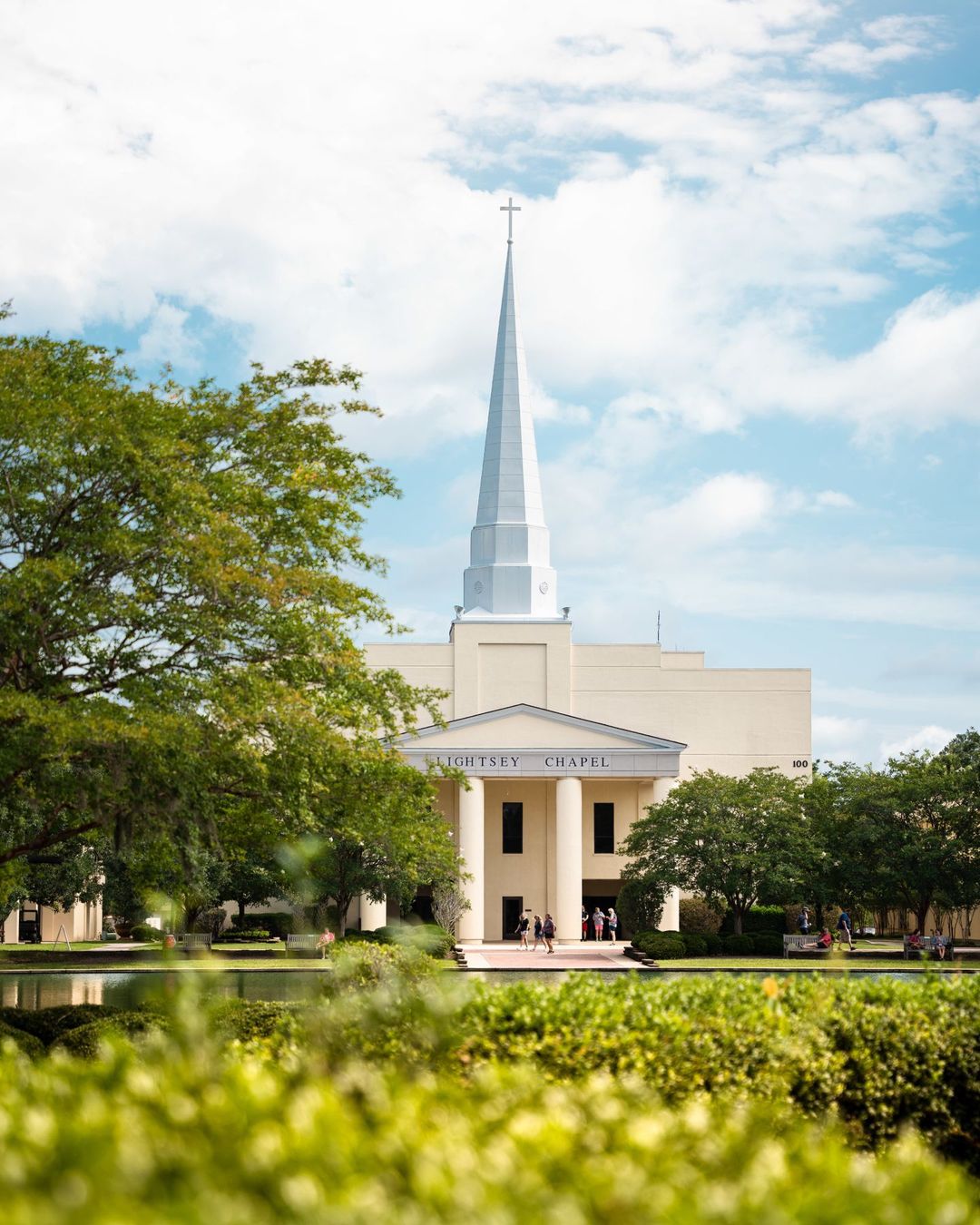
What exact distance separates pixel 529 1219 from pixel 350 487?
1779 centimetres

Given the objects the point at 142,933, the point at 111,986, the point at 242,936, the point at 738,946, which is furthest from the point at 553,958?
the point at 142,933

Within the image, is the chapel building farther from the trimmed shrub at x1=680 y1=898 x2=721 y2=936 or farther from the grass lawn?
the grass lawn

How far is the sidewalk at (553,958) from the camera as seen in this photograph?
48.6 m

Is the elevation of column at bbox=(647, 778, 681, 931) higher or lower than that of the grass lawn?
higher

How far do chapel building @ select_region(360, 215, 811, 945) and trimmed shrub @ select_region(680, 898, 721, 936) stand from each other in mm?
6462

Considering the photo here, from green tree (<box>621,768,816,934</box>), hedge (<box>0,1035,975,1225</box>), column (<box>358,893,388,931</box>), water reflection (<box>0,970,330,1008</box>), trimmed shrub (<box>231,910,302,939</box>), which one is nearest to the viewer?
hedge (<box>0,1035,975,1225</box>)

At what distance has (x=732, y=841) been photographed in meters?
Result: 55.1

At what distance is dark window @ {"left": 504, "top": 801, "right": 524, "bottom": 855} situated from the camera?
7350cm

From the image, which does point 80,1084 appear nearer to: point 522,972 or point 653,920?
point 522,972

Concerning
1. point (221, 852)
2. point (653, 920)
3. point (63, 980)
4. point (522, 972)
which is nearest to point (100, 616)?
point (221, 852)

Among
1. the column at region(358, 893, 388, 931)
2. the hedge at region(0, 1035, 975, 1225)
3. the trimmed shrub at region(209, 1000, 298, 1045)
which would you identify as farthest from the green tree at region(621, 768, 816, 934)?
the hedge at region(0, 1035, 975, 1225)

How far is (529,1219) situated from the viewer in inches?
177

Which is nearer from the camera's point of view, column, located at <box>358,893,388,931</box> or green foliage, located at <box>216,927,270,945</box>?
column, located at <box>358,893,388,931</box>

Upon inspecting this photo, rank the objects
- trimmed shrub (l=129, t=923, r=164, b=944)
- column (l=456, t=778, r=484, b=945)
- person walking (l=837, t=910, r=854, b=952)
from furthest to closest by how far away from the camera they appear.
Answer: column (l=456, t=778, r=484, b=945), trimmed shrub (l=129, t=923, r=164, b=944), person walking (l=837, t=910, r=854, b=952)
